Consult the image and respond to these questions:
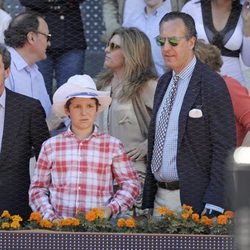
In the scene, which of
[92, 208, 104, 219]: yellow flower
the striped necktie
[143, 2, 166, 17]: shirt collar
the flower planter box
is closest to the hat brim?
the striped necktie

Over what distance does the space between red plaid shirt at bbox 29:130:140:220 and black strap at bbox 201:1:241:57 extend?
1.42 m

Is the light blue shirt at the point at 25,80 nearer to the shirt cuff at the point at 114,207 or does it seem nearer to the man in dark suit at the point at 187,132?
the man in dark suit at the point at 187,132

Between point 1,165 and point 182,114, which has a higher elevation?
point 182,114

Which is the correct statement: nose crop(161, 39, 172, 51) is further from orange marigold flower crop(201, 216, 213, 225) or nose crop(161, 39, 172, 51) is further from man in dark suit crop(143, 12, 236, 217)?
orange marigold flower crop(201, 216, 213, 225)

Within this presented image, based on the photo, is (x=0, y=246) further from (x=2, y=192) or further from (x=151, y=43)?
(x=151, y=43)

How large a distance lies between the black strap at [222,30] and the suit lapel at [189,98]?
1102 millimetres

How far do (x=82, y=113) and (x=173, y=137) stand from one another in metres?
0.50

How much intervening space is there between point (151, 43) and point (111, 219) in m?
1.88

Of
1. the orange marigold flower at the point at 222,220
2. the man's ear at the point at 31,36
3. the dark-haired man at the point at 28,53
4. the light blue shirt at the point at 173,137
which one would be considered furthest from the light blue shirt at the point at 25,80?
the orange marigold flower at the point at 222,220

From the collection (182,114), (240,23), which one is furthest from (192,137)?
(240,23)

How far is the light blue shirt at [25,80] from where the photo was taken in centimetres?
489

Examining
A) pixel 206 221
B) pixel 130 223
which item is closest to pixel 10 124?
pixel 130 223

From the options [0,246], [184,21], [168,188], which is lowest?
[0,246]

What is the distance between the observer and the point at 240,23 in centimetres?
516
